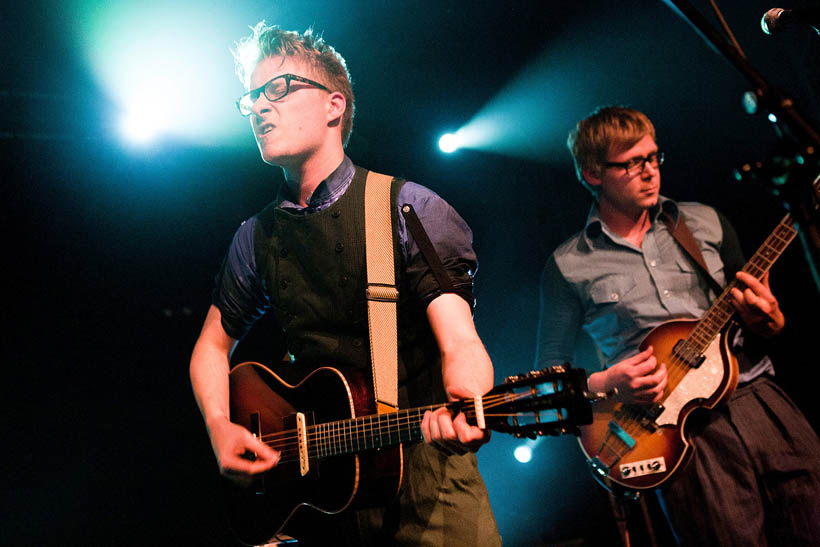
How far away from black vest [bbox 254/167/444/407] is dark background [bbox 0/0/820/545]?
6.16 feet

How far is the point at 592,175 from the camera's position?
3.41m

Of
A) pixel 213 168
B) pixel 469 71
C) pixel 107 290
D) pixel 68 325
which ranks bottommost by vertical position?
pixel 68 325

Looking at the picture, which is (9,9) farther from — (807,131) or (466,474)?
(807,131)

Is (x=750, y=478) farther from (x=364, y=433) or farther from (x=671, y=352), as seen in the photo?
(x=364, y=433)

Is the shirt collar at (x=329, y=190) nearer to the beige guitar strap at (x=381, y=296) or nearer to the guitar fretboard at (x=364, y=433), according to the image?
the beige guitar strap at (x=381, y=296)

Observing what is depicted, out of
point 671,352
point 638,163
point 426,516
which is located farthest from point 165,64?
point 671,352

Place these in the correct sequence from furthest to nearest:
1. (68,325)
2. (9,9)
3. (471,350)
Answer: (68,325) → (9,9) → (471,350)

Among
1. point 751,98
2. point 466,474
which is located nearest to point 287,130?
point 466,474

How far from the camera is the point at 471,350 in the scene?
1821mm

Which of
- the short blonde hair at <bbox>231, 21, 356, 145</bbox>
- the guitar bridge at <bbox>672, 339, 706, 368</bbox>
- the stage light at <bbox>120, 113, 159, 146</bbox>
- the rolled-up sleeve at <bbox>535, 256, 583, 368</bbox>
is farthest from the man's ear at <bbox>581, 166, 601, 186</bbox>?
the stage light at <bbox>120, 113, 159, 146</bbox>

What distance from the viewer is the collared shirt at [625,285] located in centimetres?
290

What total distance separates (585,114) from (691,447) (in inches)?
118

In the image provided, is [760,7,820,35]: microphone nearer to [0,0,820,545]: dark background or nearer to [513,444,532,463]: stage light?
[0,0,820,545]: dark background

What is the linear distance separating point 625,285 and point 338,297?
5.54 feet
